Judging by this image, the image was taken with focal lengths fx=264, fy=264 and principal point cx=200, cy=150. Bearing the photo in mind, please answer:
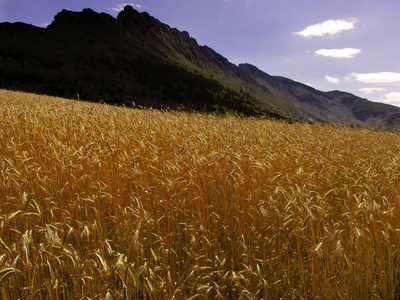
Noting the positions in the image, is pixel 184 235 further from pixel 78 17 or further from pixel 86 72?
pixel 78 17

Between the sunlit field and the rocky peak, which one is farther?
the rocky peak

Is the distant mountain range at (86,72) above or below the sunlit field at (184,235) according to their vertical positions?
above

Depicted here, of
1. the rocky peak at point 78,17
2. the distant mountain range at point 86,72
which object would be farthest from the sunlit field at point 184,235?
the rocky peak at point 78,17

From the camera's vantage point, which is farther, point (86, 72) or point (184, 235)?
point (86, 72)

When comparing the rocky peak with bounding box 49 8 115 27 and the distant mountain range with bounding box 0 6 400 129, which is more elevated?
the rocky peak with bounding box 49 8 115 27

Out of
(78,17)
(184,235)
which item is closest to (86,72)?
(184,235)

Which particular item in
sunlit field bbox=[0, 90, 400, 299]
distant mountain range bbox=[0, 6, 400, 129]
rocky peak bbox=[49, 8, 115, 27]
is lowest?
sunlit field bbox=[0, 90, 400, 299]

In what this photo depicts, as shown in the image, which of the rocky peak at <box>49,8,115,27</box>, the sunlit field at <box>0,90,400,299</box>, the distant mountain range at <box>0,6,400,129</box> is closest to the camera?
the sunlit field at <box>0,90,400,299</box>

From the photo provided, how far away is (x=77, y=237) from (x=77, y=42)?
212 feet

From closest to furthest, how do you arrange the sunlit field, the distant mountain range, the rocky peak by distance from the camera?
the sunlit field → the distant mountain range → the rocky peak

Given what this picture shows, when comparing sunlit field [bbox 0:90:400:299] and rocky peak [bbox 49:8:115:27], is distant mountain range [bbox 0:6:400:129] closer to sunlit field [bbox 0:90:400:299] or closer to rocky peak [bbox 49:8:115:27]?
rocky peak [bbox 49:8:115:27]

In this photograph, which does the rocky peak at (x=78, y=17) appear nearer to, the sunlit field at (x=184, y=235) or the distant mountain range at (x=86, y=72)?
the distant mountain range at (x=86, y=72)

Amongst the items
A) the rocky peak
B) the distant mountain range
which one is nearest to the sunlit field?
the distant mountain range

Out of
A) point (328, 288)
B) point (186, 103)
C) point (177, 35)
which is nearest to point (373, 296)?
point (328, 288)
